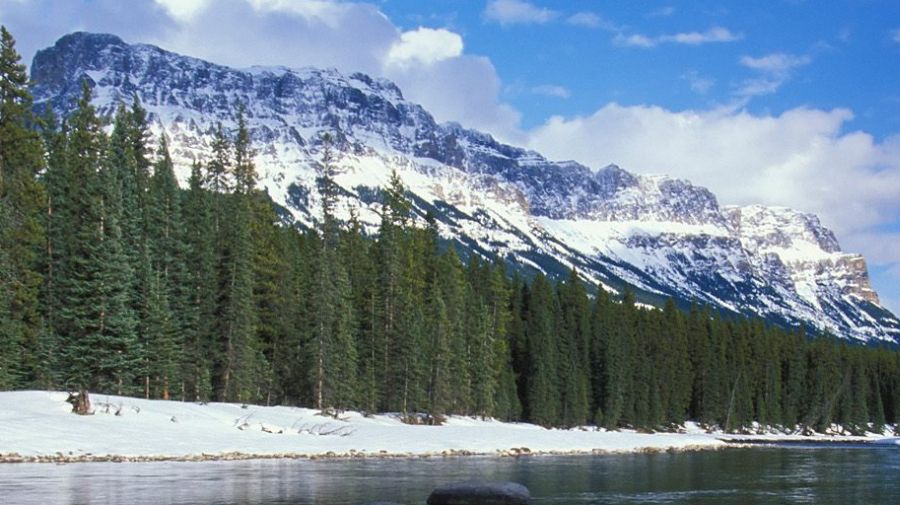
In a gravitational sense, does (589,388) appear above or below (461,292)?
below

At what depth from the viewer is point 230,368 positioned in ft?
213

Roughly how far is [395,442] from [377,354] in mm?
23244

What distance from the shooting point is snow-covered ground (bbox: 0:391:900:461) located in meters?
41.4

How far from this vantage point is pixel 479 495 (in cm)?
2894

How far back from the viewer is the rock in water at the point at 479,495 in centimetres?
2902

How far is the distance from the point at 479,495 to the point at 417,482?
8257mm

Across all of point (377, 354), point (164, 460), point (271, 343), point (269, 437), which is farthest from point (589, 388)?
point (164, 460)

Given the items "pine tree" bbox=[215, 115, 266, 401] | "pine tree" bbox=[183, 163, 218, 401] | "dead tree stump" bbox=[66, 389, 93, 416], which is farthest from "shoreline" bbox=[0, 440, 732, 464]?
"pine tree" bbox=[215, 115, 266, 401]

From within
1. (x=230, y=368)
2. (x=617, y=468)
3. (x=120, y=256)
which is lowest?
(x=617, y=468)

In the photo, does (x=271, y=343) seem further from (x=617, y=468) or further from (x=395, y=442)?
(x=617, y=468)

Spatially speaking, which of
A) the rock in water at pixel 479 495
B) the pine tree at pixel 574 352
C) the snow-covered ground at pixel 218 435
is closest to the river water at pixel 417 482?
the rock in water at pixel 479 495

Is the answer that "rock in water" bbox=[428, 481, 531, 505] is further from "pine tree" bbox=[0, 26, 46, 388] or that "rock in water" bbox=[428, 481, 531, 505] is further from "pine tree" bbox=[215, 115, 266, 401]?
"pine tree" bbox=[215, 115, 266, 401]

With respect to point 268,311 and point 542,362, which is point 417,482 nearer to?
point 268,311

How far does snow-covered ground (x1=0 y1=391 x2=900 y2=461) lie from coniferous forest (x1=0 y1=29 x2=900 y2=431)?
5.08m
